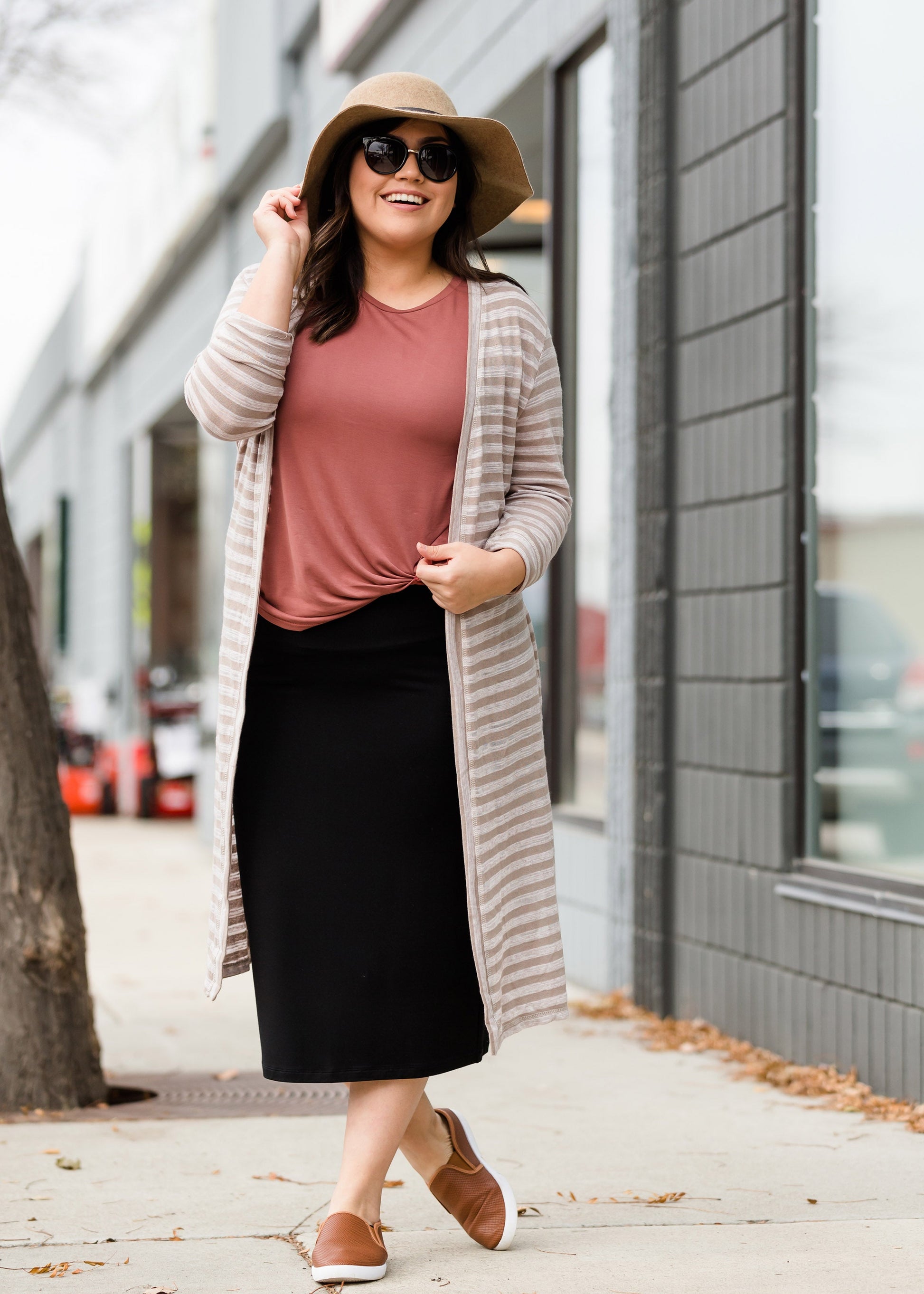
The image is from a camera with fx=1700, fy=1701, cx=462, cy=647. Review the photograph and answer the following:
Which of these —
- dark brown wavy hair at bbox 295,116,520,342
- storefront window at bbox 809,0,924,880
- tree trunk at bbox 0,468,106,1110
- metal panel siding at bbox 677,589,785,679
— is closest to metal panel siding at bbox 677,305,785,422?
storefront window at bbox 809,0,924,880

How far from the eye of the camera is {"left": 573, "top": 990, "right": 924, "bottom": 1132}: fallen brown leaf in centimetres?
451

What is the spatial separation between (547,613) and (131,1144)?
11.7ft

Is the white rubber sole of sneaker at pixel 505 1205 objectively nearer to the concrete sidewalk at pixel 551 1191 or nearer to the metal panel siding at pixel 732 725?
the concrete sidewalk at pixel 551 1191

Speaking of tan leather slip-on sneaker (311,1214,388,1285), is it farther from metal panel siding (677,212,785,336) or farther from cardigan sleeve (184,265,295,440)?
metal panel siding (677,212,785,336)

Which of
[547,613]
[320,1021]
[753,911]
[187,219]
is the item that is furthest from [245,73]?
[320,1021]

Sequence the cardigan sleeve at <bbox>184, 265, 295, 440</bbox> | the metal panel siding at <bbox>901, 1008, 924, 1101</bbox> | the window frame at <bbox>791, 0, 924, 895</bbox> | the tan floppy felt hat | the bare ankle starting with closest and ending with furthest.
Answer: the cardigan sleeve at <bbox>184, 265, 295, 440</bbox>
the tan floppy felt hat
the bare ankle
the metal panel siding at <bbox>901, 1008, 924, 1101</bbox>
the window frame at <bbox>791, 0, 924, 895</bbox>

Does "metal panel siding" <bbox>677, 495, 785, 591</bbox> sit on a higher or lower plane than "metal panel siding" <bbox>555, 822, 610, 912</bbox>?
higher

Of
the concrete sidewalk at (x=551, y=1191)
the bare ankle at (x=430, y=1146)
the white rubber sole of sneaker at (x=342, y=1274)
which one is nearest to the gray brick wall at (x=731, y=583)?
the concrete sidewalk at (x=551, y=1191)

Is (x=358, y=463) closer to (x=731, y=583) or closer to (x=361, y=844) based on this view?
(x=361, y=844)

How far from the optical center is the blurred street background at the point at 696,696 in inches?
145

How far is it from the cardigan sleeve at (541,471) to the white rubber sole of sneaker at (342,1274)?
1266 millimetres

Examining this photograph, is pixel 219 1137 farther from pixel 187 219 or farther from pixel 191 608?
pixel 191 608

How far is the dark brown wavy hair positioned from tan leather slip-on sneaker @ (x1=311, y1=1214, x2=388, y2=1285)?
5.30 ft

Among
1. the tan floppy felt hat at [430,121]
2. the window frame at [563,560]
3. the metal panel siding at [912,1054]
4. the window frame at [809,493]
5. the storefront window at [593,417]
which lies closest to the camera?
the tan floppy felt hat at [430,121]
